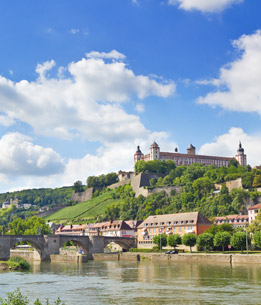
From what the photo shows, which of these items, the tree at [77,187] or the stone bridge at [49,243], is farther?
the tree at [77,187]

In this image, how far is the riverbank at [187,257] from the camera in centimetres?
5115

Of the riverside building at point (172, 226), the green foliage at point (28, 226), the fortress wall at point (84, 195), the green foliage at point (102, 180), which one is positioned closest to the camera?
the riverside building at point (172, 226)

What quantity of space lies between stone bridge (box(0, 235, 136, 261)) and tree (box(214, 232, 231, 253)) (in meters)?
23.4

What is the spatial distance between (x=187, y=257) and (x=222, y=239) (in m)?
5.41

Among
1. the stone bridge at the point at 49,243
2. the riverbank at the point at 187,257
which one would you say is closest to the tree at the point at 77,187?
the stone bridge at the point at 49,243

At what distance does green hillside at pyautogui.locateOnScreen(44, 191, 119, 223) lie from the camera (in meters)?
128

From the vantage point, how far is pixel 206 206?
3947 inches

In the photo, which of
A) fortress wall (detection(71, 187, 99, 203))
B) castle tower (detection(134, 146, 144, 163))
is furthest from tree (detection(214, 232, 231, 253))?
castle tower (detection(134, 146, 144, 163))

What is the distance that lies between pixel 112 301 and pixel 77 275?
1682 cm

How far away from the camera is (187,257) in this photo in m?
59.2

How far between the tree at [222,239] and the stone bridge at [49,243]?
23401 mm

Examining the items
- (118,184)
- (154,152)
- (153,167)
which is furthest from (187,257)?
(154,152)

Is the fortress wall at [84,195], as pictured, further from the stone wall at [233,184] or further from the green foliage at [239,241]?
the green foliage at [239,241]

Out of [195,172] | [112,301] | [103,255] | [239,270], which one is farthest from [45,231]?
[112,301]
